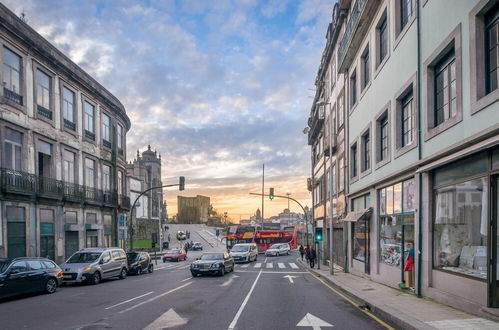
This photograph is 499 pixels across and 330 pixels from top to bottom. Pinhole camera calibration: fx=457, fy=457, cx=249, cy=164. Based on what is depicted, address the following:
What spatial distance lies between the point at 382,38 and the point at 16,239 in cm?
2121

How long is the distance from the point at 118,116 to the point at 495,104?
120 feet

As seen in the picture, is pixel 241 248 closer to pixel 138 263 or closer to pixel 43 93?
pixel 138 263

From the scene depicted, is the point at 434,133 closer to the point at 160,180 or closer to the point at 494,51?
the point at 494,51

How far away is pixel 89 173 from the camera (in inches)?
1373

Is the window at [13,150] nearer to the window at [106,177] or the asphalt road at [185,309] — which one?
the asphalt road at [185,309]

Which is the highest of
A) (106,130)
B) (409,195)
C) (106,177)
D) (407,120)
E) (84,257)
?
(106,130)

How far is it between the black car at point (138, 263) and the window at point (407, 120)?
59.1 feet

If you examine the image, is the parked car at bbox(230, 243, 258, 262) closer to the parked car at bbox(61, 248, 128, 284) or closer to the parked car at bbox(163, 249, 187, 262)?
the parked car at bbox(163, 249, 187, 262)

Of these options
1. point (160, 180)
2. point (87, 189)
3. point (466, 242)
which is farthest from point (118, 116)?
point (160, 180)

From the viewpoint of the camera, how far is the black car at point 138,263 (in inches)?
1091

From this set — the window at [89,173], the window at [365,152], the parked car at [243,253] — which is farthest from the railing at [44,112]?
the parked car at [243,253]

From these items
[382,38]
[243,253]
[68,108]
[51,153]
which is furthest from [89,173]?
[382,38]

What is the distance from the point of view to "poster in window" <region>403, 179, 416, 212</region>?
15359 millimetres

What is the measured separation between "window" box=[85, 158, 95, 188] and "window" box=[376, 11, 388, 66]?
76.6 feet
